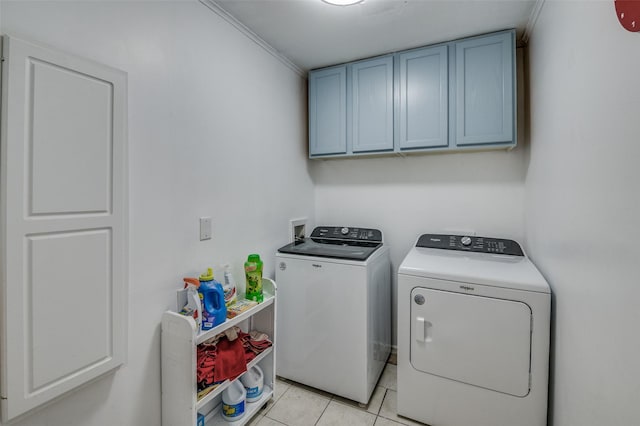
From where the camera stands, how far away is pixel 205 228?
1560 millimetres

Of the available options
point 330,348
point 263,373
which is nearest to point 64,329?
point 263,373

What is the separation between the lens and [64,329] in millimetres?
958

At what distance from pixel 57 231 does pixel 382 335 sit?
1.99 metres

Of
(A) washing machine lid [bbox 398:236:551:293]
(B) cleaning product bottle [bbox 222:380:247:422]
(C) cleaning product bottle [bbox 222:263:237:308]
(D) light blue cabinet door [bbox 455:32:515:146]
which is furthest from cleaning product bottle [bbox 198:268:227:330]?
(D) light blue cabinet door [bbox 455:32:515:146]

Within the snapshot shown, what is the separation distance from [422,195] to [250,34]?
172cm

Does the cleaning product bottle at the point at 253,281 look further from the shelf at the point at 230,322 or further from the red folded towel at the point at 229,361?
the red folded towel at the point at 229,361

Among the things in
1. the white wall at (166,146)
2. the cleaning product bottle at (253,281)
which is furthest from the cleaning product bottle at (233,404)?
the cleaning product bottle at (253,281)

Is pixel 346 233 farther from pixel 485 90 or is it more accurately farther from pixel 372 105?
pixel 485 90

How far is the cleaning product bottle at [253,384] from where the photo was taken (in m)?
1.72

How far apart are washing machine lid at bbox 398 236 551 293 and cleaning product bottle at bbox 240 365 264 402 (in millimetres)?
1094

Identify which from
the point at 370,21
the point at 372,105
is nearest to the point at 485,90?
the point at 372,105

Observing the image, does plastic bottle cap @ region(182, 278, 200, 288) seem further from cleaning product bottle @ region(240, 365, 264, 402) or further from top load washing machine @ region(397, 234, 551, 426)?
top load washing machine @ region(397, 234, 551, 426)

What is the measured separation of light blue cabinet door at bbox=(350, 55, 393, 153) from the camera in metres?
2.15

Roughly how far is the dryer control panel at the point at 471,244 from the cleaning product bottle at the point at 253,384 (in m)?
1.43
